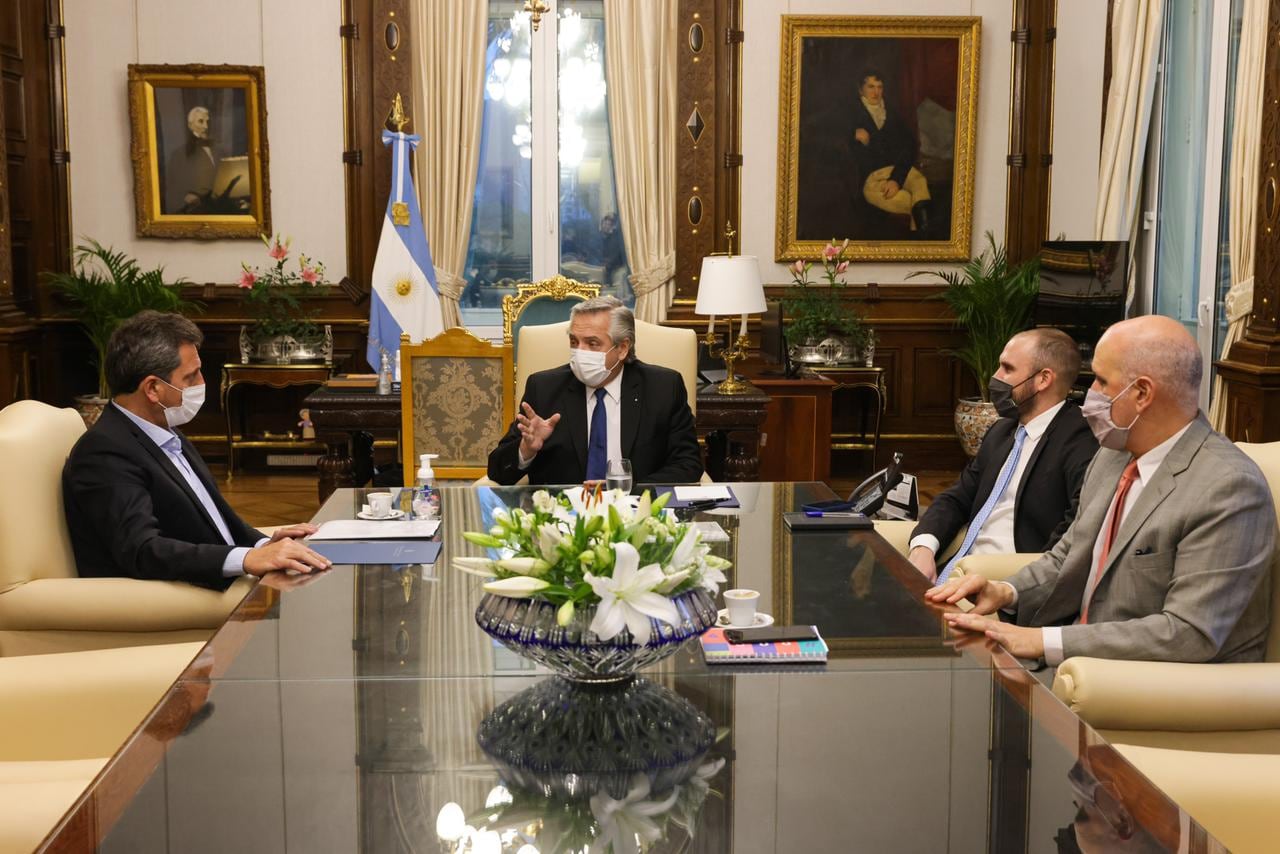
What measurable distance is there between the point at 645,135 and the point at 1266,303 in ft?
14.2

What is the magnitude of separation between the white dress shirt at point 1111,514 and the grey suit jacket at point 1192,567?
2 centimetres

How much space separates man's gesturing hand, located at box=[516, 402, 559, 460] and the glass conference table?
176 centimetres

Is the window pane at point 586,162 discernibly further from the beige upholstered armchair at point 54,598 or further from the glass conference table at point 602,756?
the glass conference table at point 602,756

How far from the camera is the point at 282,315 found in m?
8.53

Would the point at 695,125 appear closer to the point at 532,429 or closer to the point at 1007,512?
the point at 532,429

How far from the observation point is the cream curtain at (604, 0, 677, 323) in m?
8.59

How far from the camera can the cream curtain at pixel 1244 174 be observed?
601cm

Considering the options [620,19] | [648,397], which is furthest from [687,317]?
[648,397]

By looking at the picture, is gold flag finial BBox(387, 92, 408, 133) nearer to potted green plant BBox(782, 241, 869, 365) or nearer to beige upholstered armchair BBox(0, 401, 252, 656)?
potted green plant BBox(782, 241, 869, 365)

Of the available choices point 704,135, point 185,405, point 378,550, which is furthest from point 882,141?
point 378,550

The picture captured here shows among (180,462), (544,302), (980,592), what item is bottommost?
(980,592)

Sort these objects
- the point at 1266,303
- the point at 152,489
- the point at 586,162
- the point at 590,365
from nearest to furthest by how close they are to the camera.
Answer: the point at 152,489, the point at 590,365, the point at 1266,303, the point at 586,162

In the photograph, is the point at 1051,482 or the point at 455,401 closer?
the point at 1051,482

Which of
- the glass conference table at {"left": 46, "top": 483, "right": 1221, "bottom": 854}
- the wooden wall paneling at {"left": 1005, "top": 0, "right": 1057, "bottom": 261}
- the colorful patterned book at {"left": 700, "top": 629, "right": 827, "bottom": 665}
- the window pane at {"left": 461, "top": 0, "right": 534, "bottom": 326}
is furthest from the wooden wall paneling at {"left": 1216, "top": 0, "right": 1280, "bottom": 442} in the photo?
the window pane at {"left": 461, "top": 0, "right": 534, "bottom": 326}
